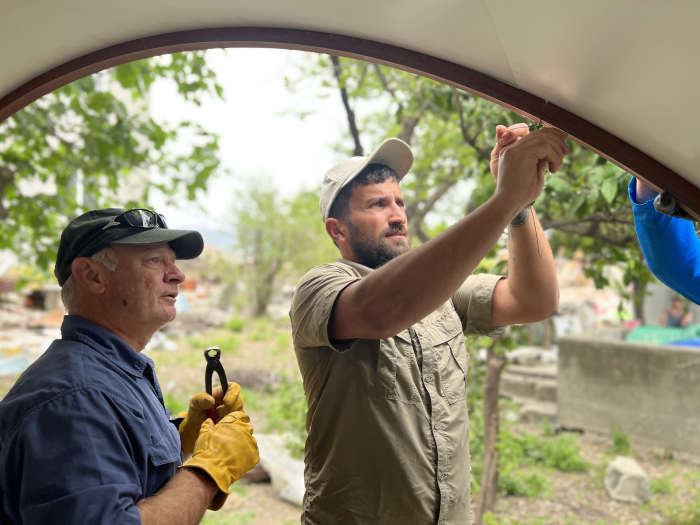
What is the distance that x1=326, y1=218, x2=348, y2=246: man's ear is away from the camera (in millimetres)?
1816

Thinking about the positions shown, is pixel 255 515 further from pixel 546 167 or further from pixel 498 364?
pixel 546 167

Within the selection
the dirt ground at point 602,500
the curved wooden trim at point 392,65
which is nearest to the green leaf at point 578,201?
the curved wooden trim at point 392,65

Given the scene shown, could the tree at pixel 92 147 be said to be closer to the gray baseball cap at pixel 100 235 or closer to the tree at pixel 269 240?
the gray baseball cap at pixel 100 235

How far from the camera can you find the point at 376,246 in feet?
5.78

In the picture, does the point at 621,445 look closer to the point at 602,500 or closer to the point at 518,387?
the point at 602,500

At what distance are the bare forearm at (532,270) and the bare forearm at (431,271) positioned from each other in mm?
500

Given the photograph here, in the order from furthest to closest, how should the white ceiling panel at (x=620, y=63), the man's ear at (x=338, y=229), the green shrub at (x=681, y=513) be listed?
the green shrub at (x=681, y=513), the man's ear at (x=338, y=229), the white ceiling panel at (x=620, y=63)

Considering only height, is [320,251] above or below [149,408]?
above

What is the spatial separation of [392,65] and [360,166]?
451 mm

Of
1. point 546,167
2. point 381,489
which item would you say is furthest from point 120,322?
point 546,167

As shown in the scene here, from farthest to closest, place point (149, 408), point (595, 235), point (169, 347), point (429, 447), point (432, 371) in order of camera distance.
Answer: point (169, 347) → point (595, 235) → point (432, 371) → point (429, 447) → point (149, 408)

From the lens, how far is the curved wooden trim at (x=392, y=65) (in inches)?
47.7

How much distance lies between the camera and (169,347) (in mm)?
12547

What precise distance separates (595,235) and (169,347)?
10.9 metres
